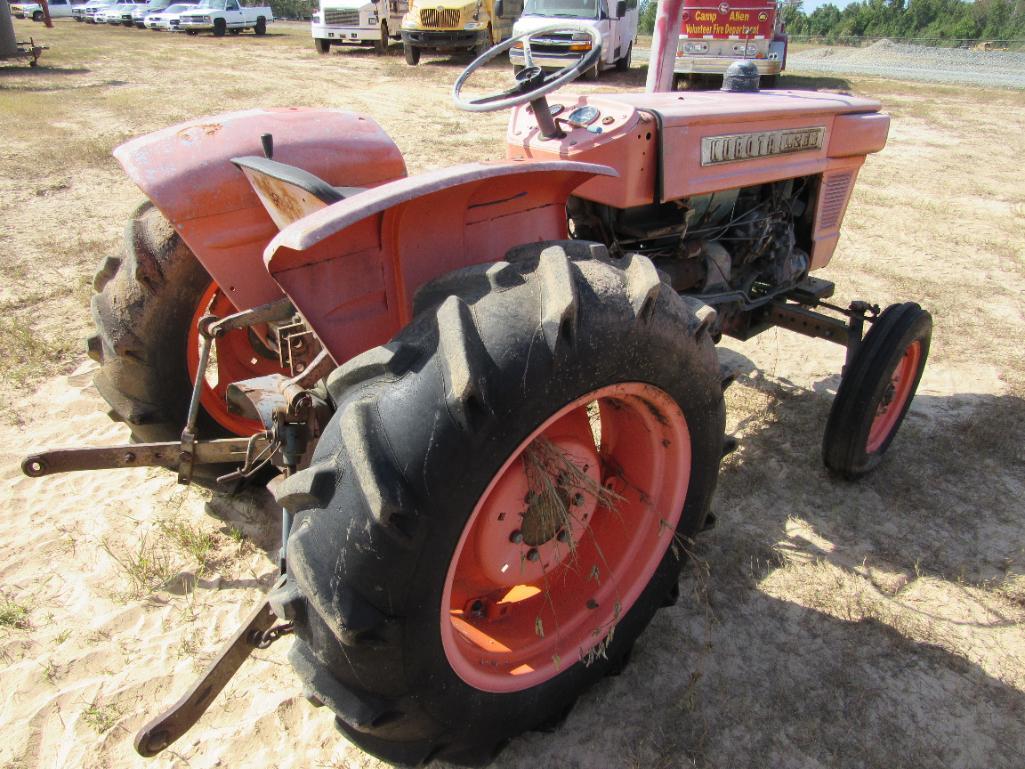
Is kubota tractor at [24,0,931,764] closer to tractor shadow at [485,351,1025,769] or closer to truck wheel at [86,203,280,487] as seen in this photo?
A: truck wheel at [86,203,280,487]

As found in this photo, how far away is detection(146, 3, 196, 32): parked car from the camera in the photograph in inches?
939

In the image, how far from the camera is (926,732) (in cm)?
186

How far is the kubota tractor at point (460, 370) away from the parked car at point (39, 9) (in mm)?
35080

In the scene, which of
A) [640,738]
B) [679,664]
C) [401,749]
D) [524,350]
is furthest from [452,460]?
[679,664]

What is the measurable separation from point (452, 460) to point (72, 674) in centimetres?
143

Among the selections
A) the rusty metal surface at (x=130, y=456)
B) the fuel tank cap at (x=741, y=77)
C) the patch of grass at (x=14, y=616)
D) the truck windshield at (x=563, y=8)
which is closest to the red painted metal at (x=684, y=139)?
the fuel tank cap at (x=741, y=77)

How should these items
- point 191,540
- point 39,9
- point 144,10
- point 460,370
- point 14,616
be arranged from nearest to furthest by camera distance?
point 460,370 < point 14,616 < point 191,540 < point 144,10 < point 39,9

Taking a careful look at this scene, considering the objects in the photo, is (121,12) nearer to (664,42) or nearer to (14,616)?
(664,42)

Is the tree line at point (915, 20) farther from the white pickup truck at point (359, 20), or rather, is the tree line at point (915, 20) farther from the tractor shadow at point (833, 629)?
the tractor shadow at point (833, 629)

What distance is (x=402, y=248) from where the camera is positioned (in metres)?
1.55

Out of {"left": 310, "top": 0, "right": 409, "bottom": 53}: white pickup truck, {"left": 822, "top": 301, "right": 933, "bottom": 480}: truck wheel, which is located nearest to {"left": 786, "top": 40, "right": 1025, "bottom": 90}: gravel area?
{"left": 310, "top": 0, "right": 409, "bottom": 53}: white pickup truck

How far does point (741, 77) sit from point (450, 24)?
1286 cm

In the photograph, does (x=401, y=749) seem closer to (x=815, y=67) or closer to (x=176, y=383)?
(x=176, y=383)

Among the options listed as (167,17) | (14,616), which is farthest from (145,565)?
(167,17)
